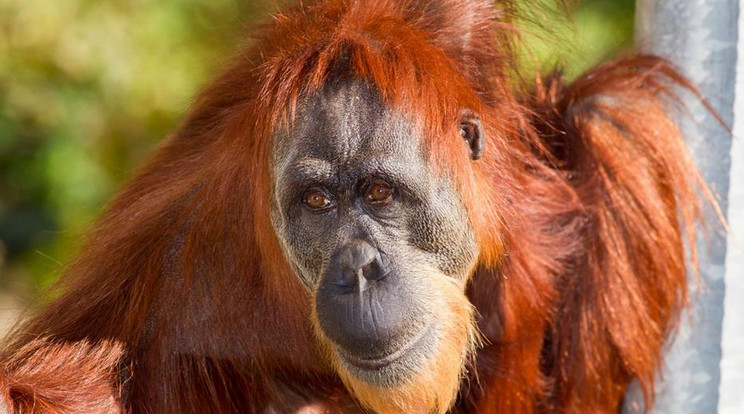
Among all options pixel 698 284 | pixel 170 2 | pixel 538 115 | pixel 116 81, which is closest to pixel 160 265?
pixel 538 115

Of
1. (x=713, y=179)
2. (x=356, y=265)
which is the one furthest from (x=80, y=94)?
(x=713, y=179)

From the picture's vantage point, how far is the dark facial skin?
258cm

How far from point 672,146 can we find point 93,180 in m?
4.13

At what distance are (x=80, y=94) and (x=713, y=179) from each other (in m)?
4.84

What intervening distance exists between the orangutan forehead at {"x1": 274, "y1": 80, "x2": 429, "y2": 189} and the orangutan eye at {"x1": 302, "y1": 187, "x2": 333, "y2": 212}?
Answer: 1.9 inches

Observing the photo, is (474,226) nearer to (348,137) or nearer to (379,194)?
(379,194)

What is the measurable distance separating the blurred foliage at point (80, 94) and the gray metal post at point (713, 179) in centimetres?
278

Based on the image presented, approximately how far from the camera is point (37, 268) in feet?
21.2

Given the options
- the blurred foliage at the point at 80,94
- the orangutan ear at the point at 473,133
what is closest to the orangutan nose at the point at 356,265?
the orangutan ear at the point at 473,133

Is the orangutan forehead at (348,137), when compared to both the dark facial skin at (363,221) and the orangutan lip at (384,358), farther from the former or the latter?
the orangutan lip at (384,358)

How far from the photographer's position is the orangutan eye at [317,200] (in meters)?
2.66

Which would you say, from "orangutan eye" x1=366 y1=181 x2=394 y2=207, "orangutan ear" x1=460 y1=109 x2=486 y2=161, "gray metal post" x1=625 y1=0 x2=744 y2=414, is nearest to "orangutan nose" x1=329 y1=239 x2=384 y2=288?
"orangutan eye" x1=366 y1=181 x2=394 y2=207

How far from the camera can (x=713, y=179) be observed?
2.55m

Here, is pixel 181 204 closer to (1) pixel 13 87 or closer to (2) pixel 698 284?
(2) pixel 698 284
